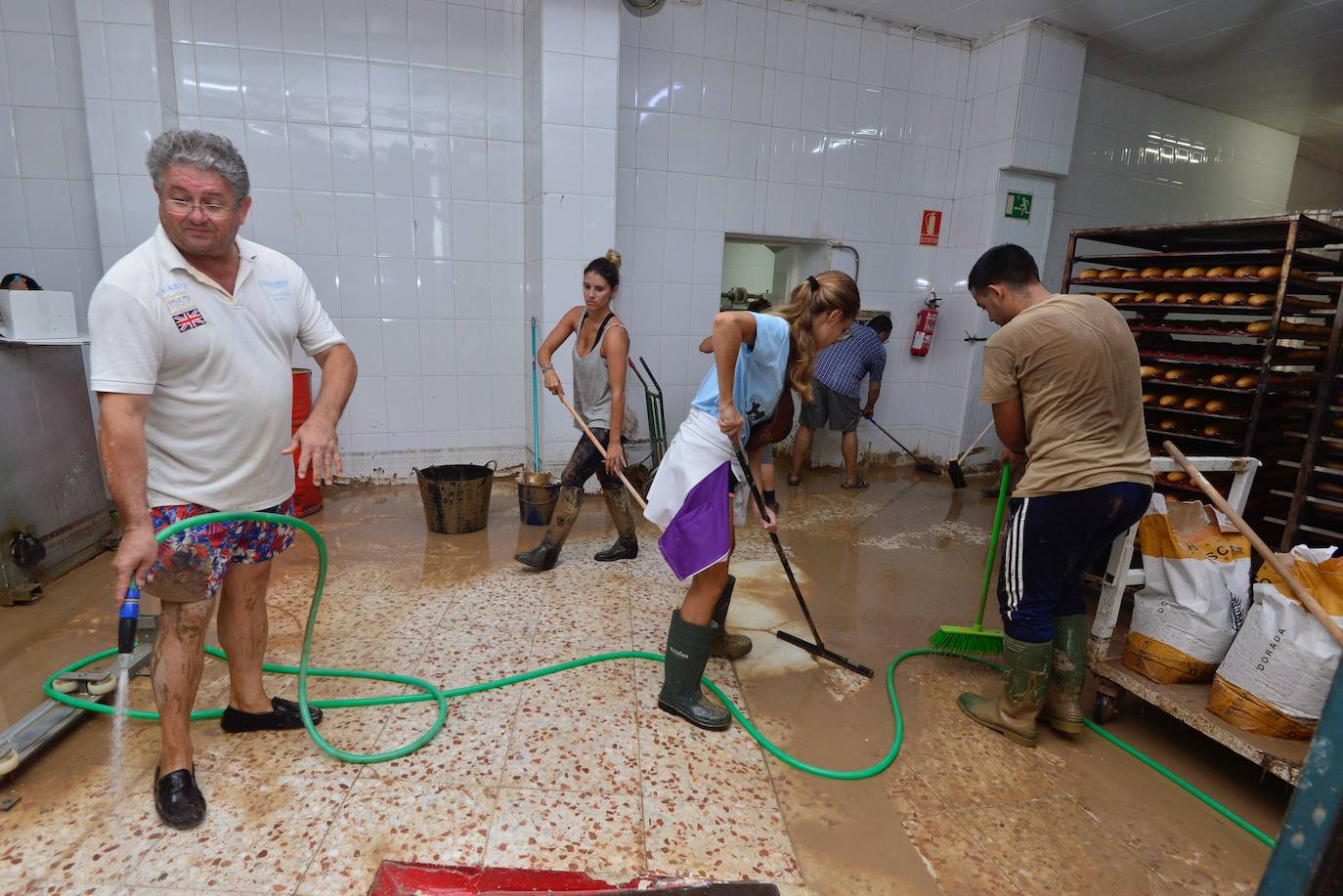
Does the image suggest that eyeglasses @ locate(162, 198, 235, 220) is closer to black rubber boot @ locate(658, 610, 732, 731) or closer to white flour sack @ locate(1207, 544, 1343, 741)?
black rubber boot @ locate(658, 610, 732, 731)

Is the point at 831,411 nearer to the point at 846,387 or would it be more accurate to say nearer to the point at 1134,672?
the point at 846,387

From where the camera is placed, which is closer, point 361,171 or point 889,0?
point 361,171

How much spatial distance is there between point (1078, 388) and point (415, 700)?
7.56 ft

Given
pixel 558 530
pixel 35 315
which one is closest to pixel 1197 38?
pixel 558 530

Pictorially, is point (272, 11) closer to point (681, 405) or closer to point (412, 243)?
point (412, 243)

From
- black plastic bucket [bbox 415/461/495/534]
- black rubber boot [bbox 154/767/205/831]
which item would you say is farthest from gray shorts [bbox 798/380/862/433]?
black rubber boot [bbox 154/767/205/831]

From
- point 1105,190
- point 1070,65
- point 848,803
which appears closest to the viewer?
point 848,803

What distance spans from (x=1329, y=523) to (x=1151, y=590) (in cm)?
222

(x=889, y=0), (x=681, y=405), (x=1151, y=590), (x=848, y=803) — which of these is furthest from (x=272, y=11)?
(x=1151, y=590)

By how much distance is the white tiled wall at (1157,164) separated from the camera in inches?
221

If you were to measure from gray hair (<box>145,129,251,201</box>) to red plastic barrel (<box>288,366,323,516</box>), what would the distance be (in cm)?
211

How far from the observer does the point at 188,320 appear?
1.47 metres

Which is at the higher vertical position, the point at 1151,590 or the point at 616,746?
the point at 1151,590

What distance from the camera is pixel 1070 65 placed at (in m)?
4.91
